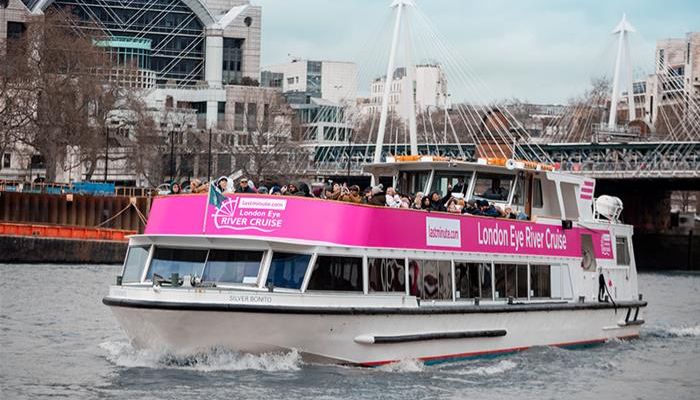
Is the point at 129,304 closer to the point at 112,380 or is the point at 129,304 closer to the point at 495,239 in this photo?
the point at 112,380

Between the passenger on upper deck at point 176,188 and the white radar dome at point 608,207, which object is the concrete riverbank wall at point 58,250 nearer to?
the white radar dome at point 608,207

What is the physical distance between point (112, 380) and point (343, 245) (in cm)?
453

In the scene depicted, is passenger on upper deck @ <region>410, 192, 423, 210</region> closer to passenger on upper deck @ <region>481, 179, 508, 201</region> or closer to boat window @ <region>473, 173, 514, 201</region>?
boat window @ <region>473, 173, 514, 201</region>

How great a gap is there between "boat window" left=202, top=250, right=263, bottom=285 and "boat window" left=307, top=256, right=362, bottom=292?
1.01 m

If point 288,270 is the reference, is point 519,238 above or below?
above

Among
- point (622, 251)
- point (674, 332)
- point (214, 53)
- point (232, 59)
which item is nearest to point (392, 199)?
point (622, 251)

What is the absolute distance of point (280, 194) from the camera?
28.2 metres

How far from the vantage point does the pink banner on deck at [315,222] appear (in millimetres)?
27453

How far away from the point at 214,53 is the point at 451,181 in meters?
131

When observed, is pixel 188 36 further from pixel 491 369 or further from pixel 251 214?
pixel 251 214

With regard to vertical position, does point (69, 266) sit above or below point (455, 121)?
below

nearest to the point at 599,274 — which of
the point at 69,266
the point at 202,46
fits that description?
the point at 69,266

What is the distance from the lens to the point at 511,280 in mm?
32438

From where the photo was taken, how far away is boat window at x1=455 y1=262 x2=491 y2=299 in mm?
30719
